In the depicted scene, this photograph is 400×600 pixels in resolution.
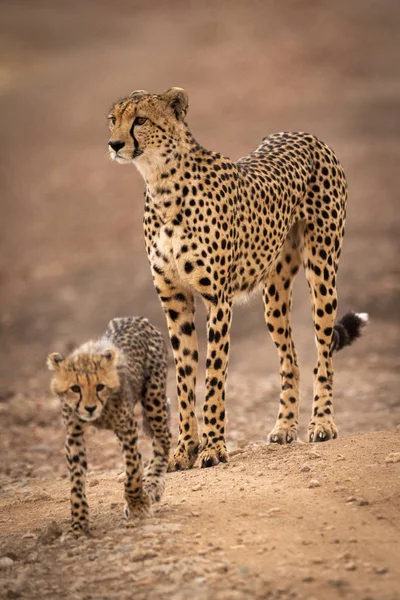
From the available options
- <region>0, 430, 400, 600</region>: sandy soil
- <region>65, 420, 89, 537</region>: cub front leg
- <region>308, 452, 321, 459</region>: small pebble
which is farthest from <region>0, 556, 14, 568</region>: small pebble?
<region>308, 452, 321, 459</region>: small pebble

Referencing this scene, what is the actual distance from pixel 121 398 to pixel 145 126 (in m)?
1.81

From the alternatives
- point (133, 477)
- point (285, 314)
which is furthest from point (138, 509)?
point (285, 314)

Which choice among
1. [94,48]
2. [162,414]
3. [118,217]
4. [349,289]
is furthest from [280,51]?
[162,414]

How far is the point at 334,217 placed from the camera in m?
7.43

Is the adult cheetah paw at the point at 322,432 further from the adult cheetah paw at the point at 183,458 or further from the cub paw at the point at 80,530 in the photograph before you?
the cub paw at the point at 80,530

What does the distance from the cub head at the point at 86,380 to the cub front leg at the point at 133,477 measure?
0.27 meters

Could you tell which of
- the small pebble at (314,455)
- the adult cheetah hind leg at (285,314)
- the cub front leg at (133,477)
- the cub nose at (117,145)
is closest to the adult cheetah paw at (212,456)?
the small pebble at (314,455)

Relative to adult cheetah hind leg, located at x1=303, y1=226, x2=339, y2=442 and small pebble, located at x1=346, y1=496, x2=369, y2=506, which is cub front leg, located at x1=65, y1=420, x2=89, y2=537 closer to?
small pebble, located at x1=346, y1=496, x2=369, y2=506

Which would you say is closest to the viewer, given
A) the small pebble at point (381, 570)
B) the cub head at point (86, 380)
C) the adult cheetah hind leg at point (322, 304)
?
the small pebble at point (381, 570)

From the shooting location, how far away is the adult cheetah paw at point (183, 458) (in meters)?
6.61

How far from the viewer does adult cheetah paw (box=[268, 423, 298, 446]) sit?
716 cm

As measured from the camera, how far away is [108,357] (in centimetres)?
501

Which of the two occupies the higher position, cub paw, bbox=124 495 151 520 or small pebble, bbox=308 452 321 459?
small pebble, bbox=308 452 321 459

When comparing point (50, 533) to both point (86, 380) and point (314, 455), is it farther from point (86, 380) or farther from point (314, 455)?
point (314, 455)
